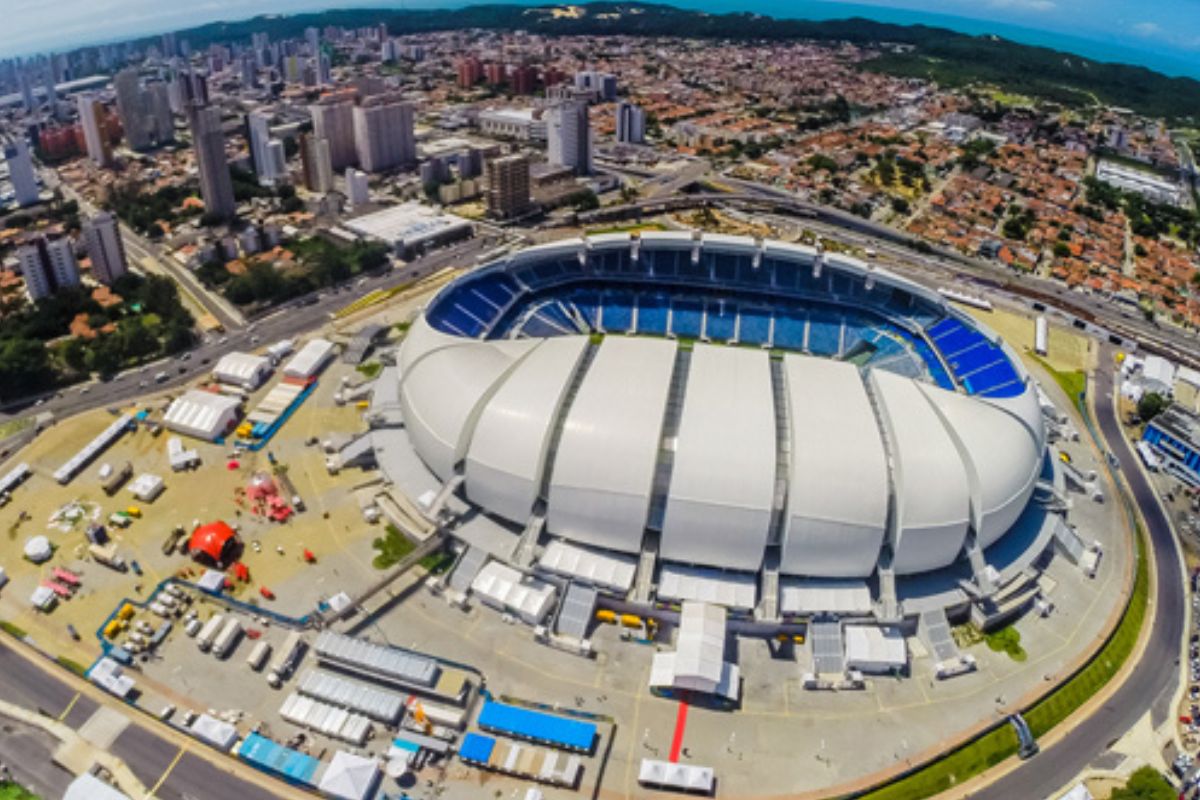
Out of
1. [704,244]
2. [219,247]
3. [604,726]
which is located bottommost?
[604,726]

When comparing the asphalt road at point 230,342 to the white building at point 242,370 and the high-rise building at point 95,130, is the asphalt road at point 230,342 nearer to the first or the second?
the white building at point 242,370

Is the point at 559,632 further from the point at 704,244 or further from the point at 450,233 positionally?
the point at 450,233

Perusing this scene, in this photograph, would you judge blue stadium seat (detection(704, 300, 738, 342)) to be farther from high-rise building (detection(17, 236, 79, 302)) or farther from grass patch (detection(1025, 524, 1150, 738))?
high-rise building (detection(17, 236, 79, 302))

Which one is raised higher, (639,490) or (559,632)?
(639,490)

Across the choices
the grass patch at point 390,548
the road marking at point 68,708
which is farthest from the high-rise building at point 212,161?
the road marking at point 68,708

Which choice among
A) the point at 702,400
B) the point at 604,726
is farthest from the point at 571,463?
the point at 604,726

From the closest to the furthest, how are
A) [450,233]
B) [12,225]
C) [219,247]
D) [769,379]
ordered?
1. [769,379]
2. [219,247]
3. [450,233]
4. [12,225]

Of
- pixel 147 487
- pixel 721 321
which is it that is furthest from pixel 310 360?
pixel 721 321
